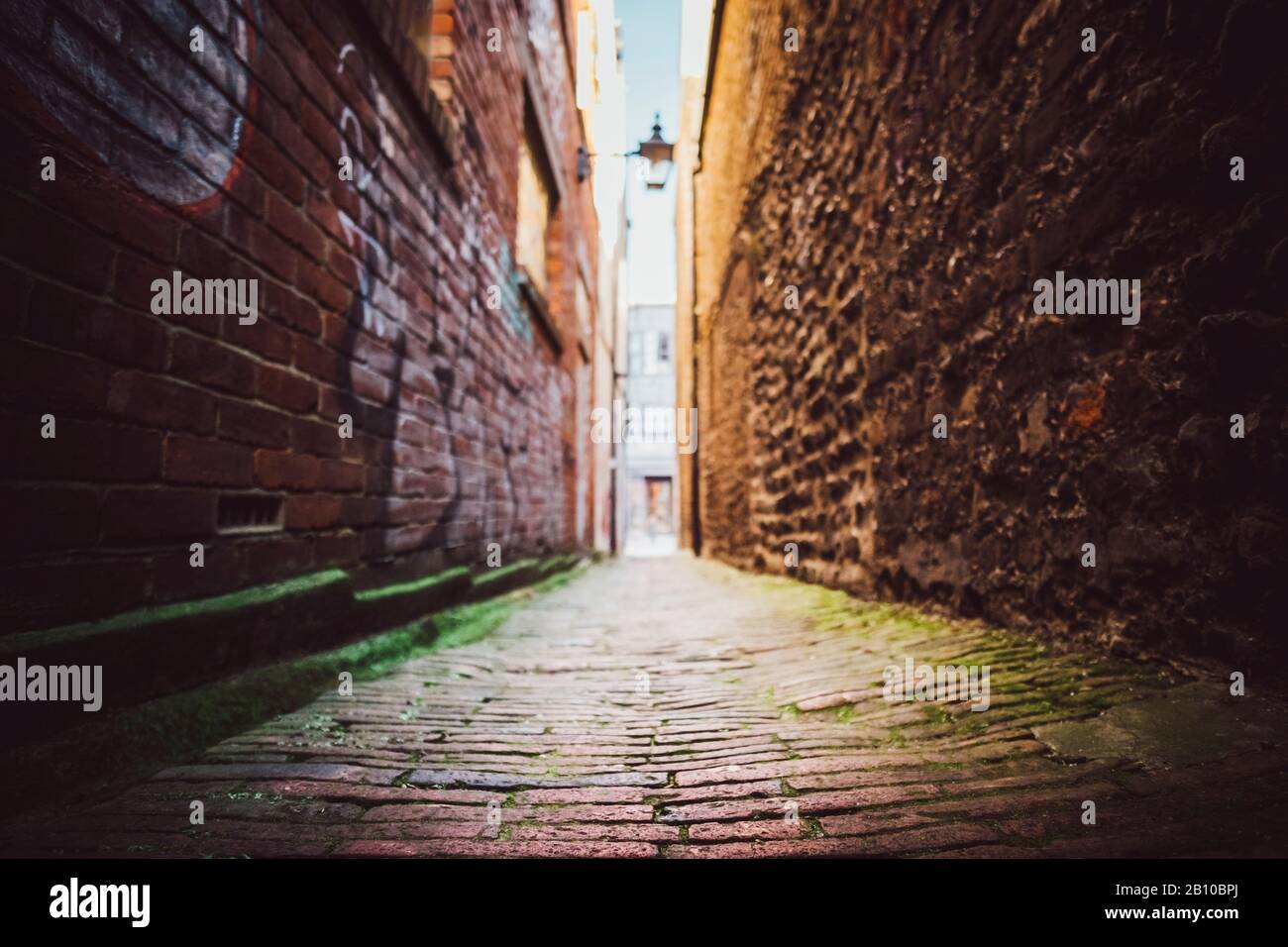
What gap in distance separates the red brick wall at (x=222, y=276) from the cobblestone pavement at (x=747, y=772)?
51cm

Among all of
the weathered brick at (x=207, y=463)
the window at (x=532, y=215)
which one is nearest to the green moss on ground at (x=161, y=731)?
the weathered brick at (x=207, y=463)

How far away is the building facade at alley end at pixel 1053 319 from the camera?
143 centimetres

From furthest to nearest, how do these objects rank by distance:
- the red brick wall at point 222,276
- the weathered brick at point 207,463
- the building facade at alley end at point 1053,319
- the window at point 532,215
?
the window at point 532,215
the weathered brick at point 207,463
the building facade at alley end at point 1053,319
the red brick wall at point 222,276

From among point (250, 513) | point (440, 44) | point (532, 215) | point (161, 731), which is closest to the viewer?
point (161, 731)

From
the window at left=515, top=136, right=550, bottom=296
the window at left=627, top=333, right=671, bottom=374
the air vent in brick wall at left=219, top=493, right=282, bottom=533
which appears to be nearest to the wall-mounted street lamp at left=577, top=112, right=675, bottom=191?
the window at left=515, top=136, right=550, bottom=296

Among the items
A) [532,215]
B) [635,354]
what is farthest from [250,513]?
[635,354]

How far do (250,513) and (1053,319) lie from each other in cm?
243

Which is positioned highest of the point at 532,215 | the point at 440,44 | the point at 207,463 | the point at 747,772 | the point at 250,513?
the point at 532,215

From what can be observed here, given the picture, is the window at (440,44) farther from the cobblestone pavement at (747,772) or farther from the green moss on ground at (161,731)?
the cobblestone pavement at (747,772)

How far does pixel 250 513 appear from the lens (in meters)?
1.87

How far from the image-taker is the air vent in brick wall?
1.75 meters

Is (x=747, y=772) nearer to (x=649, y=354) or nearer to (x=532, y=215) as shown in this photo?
(x=532, y=215)

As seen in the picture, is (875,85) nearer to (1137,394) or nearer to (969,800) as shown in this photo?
(1137,394)

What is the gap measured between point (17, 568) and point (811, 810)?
5.03ft
